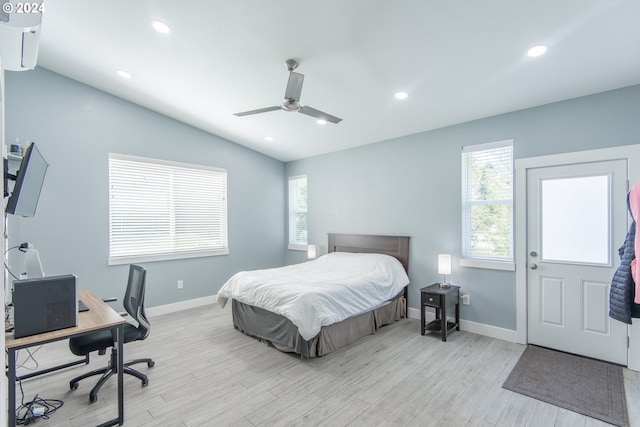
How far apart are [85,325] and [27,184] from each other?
1000 mm

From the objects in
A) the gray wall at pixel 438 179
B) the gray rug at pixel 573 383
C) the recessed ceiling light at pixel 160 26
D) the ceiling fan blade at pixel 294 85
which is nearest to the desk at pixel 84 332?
the ceiling fan blade at pixel 294 85

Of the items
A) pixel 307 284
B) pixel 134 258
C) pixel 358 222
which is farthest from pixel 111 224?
pixel 358 222

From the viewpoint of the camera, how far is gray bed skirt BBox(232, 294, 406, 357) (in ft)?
10.2

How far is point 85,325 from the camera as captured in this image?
204 centimetres

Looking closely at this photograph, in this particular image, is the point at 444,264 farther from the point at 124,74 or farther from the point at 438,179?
the point at 124,74

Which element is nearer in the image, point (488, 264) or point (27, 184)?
point (27, 184)

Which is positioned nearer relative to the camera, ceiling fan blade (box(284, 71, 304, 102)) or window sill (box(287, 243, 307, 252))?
ceiling fan blade (box(284, 71, 304, 102))

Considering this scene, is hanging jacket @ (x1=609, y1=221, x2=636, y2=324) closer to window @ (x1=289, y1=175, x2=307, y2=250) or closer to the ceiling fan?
the ceiling fan

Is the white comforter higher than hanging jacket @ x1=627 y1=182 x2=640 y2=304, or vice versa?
hanging jacket @ x1=627 y1=182 x2=640 y2=304

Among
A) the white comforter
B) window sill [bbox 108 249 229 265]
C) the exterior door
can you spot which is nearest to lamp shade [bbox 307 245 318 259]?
the white comforter

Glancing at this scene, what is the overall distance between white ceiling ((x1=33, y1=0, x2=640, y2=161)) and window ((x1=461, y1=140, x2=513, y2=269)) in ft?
1.61

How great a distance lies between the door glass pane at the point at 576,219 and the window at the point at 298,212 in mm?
3930

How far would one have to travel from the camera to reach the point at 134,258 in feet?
14.2

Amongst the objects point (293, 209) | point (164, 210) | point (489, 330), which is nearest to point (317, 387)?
point (489, 330)
